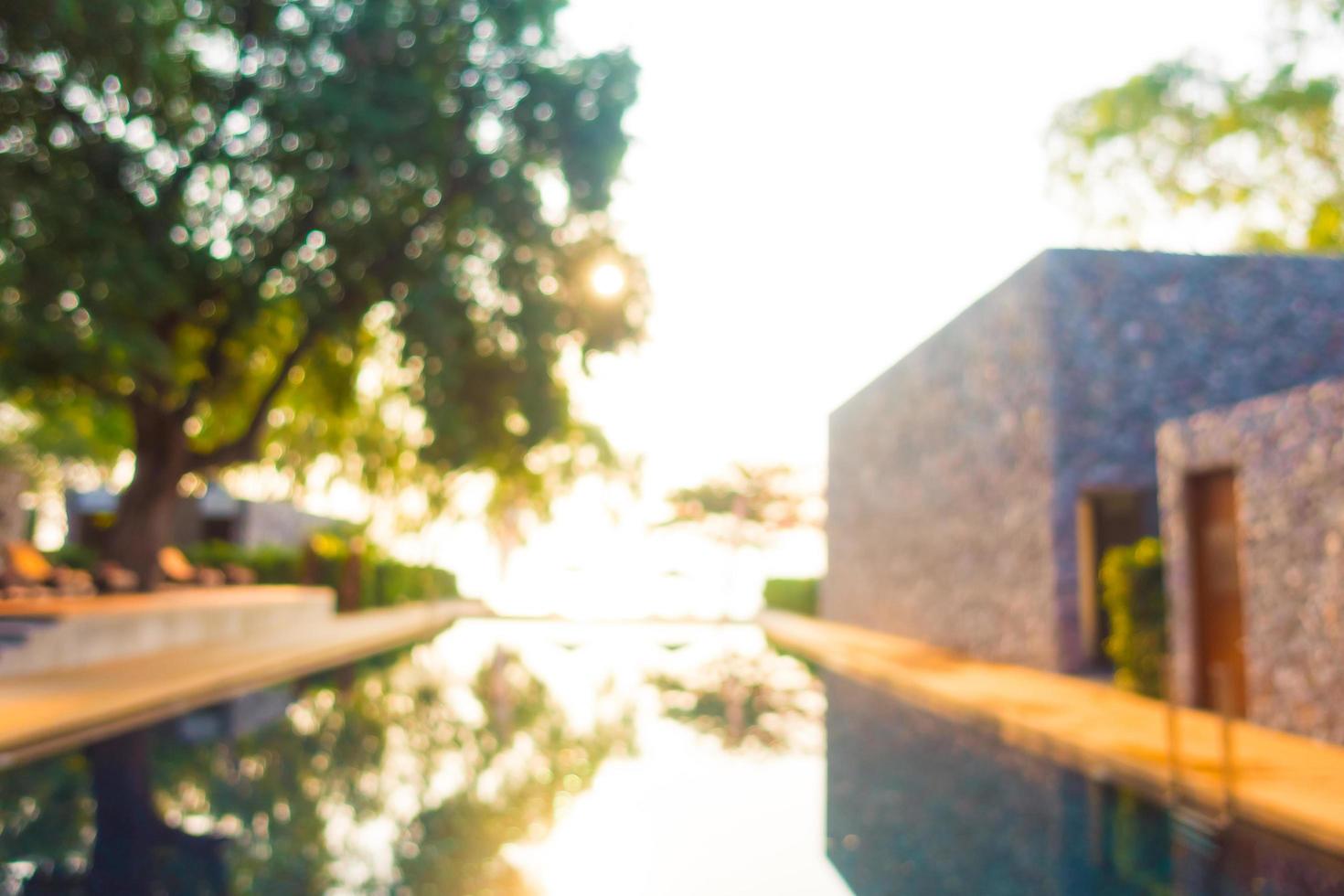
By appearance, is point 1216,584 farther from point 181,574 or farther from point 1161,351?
point 181,574

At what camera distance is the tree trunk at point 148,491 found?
61.6 ft

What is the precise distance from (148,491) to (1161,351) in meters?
17.1

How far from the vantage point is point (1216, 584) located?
11.6 meters

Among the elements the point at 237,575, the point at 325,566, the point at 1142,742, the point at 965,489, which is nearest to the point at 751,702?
the point at 1142,742

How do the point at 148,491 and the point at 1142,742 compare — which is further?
the point at 148,491

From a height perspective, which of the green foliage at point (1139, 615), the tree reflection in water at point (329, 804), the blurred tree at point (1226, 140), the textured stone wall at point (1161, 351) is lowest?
the tree reflection in water at point (329, 804)

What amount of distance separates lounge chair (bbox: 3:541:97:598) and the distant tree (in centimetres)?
2998

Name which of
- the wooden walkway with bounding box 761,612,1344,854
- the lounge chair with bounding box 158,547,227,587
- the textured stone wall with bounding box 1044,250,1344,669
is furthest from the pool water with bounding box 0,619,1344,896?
the lounge chair with bounding box 158,547,227,587

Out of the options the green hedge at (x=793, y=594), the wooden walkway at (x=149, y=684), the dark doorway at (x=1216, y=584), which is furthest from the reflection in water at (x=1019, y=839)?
the green hedge at (x=793, y=594)

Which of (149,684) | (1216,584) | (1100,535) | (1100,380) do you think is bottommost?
(149,684)

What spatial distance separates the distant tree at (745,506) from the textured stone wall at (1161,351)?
101ft

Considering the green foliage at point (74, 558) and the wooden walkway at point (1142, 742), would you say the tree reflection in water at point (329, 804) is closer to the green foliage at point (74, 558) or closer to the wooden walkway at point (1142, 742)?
the wooden walkway at point (1142, 742)

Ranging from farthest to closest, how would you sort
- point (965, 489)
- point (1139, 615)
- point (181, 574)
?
point (181, 574)
point (965, 489)
point (1139, 615)

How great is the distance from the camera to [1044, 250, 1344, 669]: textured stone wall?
1552cm
